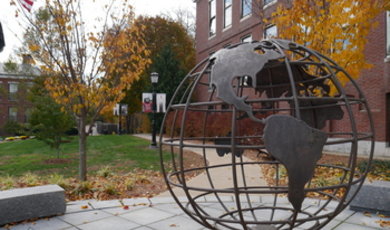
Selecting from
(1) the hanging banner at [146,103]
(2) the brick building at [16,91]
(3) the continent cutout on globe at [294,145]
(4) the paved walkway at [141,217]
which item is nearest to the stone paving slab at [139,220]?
(4) the paved walkway at [141,217]

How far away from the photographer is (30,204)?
161 inches

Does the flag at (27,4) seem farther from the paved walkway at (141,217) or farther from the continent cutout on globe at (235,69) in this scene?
the continent cutout on globe at (235,69)

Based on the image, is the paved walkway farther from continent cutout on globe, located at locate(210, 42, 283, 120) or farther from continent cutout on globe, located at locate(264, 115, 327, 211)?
continent cutout on globe, located at locate(210, 42, 283, 120)

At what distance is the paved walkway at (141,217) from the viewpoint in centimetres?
382

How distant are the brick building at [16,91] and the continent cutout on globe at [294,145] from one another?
2899 cm

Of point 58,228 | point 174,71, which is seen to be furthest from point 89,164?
point 174,71

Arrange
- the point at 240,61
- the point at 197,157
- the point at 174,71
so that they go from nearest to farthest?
1. the point at 240,61
2. the point at 197,157
3. the point at 174,71

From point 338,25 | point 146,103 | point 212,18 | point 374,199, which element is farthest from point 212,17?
point 374,199

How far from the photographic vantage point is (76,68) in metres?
6.52

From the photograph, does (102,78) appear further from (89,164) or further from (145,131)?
(145,131)

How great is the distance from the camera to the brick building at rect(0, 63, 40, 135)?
104 feet

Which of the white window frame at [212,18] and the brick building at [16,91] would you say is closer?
the white window frame at [212,18]

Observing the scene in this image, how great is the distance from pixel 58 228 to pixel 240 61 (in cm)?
320

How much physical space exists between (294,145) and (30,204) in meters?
3.75
